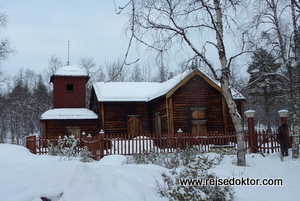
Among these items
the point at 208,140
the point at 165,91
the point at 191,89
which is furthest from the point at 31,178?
the point at 191,89

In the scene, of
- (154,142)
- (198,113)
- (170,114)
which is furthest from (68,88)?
(154,142)

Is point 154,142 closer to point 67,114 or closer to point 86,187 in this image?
point 86,187

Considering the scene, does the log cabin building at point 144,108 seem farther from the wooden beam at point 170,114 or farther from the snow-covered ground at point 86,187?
the snow-covered ground at point 86,187

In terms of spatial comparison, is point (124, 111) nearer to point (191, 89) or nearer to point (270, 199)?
point (191, 89)

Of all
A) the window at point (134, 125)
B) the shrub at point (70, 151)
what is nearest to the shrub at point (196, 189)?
the shrub at point (70, 151)

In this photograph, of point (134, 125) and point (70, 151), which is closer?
point (70, 151)

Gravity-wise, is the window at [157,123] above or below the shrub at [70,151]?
above

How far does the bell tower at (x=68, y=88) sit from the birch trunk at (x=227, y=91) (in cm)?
1793

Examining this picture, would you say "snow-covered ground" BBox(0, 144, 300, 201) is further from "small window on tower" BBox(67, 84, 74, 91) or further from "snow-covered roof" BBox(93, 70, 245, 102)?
"small window on tower" BBox(67, 84, 74, 91)

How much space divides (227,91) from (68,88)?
1919 cm

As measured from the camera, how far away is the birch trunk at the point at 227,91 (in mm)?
9570

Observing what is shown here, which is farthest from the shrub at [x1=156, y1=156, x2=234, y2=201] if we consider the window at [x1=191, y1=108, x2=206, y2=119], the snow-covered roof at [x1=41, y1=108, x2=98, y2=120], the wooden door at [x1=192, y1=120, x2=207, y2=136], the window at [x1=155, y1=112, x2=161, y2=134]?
the snow-covered roof at [x1=41, y1=108, x2=98, y2=120]

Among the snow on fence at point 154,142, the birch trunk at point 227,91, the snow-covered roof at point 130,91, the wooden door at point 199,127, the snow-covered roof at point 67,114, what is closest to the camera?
the birch trunk at point 227,91

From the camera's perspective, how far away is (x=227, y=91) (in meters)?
9.79
